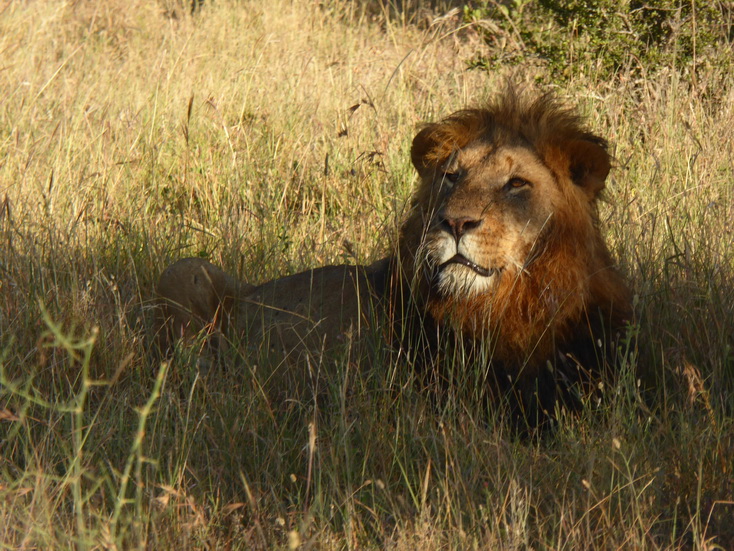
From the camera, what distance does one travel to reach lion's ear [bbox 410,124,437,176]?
3.82 meters

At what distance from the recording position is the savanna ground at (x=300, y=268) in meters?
2.65

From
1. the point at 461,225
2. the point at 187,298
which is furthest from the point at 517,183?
the point at 187,298

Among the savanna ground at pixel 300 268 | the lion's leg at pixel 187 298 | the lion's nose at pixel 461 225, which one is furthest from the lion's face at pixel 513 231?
the lion's leg at pixel 187 298

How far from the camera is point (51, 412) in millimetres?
3070

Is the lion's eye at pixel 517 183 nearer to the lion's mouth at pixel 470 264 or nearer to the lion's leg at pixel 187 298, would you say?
the lion's mouth at pixel 470 264

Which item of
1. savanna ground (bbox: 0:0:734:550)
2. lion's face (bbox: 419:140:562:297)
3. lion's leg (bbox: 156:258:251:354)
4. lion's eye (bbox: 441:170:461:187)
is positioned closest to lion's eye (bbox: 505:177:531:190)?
lion's face (bbox: 419:140:562:297)

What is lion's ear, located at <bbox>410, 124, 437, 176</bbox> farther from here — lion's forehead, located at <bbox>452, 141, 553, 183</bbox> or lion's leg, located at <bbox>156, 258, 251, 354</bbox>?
lion's leg, located at <bbox>156, 258, 251, 354</bbox>

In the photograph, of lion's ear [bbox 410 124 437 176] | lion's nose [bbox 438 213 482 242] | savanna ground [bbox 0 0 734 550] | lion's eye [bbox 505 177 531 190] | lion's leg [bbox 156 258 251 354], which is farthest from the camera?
lion's leg [bbox 156 258 251 354]

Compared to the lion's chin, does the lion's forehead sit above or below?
above

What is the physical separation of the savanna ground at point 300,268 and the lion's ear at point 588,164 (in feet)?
1.69

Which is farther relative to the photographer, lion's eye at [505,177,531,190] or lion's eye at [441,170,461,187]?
lion's eye at [441,170,461,187]

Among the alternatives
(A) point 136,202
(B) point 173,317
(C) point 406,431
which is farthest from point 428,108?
(C) point 406,431

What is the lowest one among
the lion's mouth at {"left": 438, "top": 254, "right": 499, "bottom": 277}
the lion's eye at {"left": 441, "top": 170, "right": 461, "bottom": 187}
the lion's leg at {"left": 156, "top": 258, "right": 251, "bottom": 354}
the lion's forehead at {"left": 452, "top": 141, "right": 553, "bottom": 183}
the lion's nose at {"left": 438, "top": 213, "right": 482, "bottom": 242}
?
the lion's leg at {"left": 156, "top": 258, "right": 251, "bottom": 354}

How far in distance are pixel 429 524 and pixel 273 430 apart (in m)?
0.90
